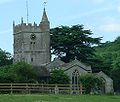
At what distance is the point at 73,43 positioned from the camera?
95.5 meters

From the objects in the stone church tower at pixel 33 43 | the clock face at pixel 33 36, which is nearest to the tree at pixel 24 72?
the stone church tower at pixel 33 43

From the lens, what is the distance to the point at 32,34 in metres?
99.6

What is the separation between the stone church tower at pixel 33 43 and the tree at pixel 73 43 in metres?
1.64

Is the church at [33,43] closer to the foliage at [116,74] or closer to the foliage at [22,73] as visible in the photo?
the foliage at [116,74]

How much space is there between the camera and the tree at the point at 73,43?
3743 inches

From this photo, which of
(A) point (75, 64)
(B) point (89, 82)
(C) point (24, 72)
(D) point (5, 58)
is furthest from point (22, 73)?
(D) point (5, 58)

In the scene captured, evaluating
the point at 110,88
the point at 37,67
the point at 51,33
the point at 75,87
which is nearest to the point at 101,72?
the point at 110,88

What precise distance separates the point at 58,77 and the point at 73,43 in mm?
17882

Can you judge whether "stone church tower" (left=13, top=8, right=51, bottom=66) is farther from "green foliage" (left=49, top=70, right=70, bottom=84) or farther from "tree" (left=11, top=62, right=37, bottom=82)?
"tree" (left=11, top=62, right=37, bottom=82)

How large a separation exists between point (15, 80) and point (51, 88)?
12.9 m

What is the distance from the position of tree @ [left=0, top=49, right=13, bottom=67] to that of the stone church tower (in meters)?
5.85

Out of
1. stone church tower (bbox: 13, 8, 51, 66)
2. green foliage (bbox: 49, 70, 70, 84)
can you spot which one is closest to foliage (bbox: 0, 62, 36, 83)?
green foliage (bbox: 49, 70, 70, 84)

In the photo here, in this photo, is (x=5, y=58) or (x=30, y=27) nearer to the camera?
(x=30, y=27)

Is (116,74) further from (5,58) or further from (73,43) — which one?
(5,58)
